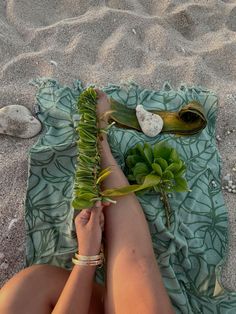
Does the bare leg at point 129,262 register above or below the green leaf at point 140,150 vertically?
below

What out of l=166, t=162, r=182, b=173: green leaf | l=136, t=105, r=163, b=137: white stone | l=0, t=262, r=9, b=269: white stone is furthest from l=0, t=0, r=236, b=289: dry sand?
l=0, t=262, r=9, b=269: white stone

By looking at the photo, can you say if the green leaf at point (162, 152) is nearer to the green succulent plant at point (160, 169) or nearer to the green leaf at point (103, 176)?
the green succulent plant at point (160, 169)

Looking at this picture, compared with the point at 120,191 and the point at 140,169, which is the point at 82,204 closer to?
the point at 120,191

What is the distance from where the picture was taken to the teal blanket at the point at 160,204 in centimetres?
174

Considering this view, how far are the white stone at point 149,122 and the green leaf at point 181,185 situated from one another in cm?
34

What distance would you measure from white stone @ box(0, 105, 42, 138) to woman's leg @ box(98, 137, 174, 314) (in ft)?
1.49

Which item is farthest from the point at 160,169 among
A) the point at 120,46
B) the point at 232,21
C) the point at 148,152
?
the point at 232,21

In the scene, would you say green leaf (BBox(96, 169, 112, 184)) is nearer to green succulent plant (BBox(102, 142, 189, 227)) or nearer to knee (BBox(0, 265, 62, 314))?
green succulent plant (BBox(102, 142, 189, 227))

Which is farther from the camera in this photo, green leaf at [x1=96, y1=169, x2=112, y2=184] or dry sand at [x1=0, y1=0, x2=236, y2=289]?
dry sand at [x1=0, y1=0, x2=236, y2=289]

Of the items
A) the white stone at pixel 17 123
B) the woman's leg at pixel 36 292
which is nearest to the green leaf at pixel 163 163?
the woman's leg at pixel 36 292

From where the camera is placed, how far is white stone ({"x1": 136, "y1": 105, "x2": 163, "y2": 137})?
6.81 feet

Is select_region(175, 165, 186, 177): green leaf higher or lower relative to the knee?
higher

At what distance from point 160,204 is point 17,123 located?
0.75m

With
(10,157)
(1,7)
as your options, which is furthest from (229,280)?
(1,7)
